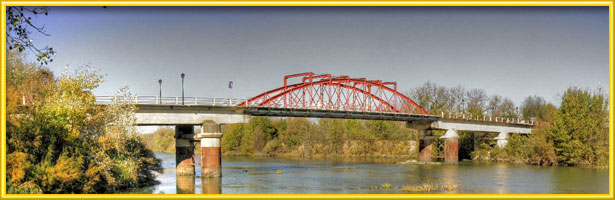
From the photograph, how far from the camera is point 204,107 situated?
4969 centimetres

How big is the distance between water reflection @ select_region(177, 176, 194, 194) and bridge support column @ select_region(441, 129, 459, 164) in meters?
40.3

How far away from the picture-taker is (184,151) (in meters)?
50.4

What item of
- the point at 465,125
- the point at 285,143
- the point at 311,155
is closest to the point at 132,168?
the point at 465,125

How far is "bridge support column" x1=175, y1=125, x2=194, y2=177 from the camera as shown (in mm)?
49469

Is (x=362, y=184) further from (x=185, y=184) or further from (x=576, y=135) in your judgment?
(x=576, y=135)

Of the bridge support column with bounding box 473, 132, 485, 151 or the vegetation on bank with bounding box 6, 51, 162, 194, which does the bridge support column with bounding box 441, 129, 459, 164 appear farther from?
the vegetation on bank with bounding box 6, 51, 162, 194

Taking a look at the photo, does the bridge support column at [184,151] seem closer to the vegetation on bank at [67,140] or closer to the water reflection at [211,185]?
the water reflection at [211,185]

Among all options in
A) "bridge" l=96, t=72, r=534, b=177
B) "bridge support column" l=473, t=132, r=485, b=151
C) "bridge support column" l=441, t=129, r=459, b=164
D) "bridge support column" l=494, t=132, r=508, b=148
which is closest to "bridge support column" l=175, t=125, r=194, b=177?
"bridge" l=96, t=72, r=534, b=177

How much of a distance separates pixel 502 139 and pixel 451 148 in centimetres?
1347

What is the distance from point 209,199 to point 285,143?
9204 centimetres

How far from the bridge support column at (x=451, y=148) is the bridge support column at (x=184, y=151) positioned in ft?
128

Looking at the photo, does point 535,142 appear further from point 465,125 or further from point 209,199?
point 209,199

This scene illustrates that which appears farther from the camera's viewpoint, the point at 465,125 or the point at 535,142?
the point at 465,125

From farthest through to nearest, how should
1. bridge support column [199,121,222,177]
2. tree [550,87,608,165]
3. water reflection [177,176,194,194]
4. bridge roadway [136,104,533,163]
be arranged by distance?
tree [550,87,608,165]
bridge roadway [136,104,533,163]
bridge support column [199,121,222,177]
water reflection [177,176,194,194]
